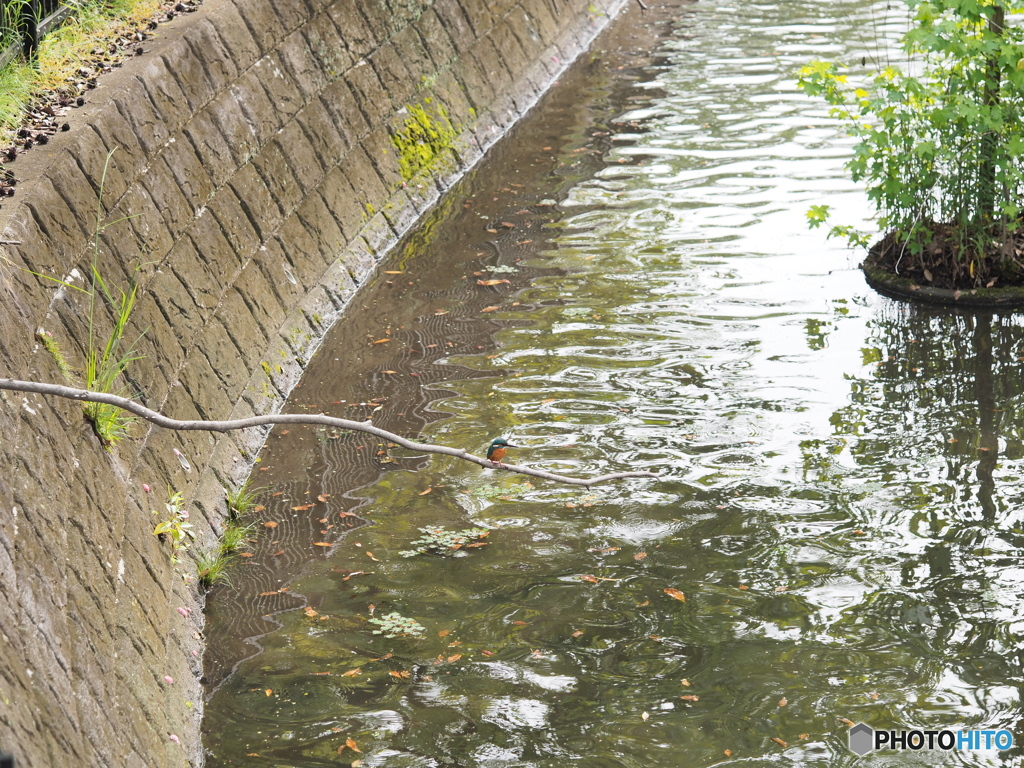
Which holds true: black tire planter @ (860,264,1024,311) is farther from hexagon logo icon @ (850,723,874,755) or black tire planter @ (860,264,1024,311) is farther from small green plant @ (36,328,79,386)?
small green plant @ (36,328,79,386)

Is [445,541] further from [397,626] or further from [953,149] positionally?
[953,149]

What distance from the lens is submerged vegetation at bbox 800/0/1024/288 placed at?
7598 millimetres

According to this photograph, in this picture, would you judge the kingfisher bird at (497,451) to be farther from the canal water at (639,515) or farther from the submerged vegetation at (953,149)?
the submerged vegetation at (953,149)

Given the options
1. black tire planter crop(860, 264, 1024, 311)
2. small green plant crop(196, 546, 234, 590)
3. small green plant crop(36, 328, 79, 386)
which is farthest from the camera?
black tire planter crop(860, 264, 1024, 311)

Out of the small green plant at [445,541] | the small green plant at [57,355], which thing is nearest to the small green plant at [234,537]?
the small green plant at [445,541]

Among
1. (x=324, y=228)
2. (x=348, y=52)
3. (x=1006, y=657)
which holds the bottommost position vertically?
(x=1006, y=657)

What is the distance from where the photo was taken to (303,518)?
20.7 ft

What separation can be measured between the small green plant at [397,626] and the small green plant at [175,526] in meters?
1.07

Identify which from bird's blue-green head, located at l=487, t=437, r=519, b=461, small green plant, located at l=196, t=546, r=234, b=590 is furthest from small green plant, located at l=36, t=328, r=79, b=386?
bird's blue-green head, located at l=487, t=437, r=519, b=461

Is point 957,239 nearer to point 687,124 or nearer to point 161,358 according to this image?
point 687,124

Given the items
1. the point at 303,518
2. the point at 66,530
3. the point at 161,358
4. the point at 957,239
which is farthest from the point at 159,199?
the point at 957,239

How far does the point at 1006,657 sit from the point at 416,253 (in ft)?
20.2

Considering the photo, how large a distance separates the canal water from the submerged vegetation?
490mm

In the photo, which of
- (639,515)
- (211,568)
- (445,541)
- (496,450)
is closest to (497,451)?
(496,450)
